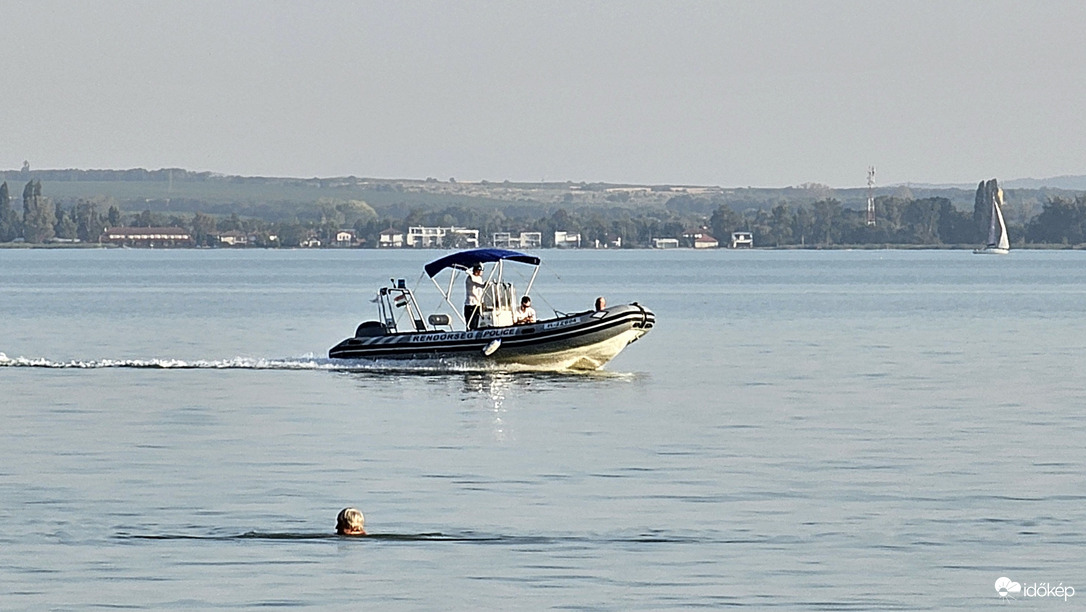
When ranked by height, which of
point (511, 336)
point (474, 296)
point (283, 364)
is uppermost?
point (474, 296)

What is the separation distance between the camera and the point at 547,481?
2953cm

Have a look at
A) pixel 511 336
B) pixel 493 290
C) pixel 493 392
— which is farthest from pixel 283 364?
pixel 493 392

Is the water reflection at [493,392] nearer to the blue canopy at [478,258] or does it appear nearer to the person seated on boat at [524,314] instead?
the person seated on boat at [524,314]

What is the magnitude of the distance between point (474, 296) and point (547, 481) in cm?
1902

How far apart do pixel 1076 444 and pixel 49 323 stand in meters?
56.5

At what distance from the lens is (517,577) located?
21.7 meters

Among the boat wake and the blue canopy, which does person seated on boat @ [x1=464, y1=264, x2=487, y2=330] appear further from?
the boat wake

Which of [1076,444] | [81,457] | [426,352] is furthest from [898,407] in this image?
[81,457]

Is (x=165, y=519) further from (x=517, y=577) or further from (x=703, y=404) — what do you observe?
(x=703, y=404)

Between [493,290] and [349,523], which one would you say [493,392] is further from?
[349,523]

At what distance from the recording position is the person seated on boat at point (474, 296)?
158 ft

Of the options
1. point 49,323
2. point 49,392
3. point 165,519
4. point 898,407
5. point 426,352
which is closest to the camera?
point 165,519

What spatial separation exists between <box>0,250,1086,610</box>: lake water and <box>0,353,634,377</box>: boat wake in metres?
0.16

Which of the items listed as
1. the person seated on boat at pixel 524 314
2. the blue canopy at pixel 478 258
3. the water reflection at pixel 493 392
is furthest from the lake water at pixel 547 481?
the blue canopy at pixel 478 258
